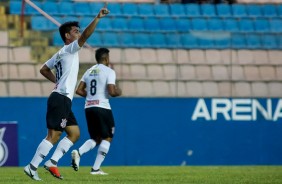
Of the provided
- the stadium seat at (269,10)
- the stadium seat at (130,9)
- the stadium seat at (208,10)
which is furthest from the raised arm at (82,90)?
the stadium seat at (269,10)

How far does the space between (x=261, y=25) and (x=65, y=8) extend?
14.6 feet

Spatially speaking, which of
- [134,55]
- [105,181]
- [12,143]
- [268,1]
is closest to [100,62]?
[105,181]

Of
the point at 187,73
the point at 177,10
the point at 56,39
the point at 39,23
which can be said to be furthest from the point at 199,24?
the point at 39,23

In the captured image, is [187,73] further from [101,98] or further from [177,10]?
[101,98]

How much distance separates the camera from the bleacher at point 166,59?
17.7 meters

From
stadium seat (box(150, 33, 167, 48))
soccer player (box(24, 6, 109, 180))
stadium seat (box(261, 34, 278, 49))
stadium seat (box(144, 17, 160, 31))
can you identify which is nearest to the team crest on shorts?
soccer player (box(24, 6, 109, 180))

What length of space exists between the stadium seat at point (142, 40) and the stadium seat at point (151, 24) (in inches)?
31.4

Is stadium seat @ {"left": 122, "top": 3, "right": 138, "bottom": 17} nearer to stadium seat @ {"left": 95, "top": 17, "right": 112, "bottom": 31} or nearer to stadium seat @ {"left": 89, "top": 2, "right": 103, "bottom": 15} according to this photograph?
stadium seat @ {"left": 89, "top": 2, "right": 103, "bottom": 15}

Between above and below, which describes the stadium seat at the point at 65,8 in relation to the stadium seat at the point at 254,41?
above

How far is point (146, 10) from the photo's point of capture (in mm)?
20500

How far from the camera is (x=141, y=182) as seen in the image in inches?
426

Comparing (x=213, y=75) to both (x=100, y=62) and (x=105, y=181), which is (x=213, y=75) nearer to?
(x=100, y=62)

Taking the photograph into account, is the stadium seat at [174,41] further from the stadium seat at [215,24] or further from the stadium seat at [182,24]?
the stadium seat at [215,24]

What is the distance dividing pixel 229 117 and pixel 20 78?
13.7 feet
